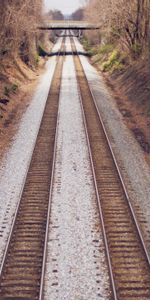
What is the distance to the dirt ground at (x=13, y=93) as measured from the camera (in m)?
23.7

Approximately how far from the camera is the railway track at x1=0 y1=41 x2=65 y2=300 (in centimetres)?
1050

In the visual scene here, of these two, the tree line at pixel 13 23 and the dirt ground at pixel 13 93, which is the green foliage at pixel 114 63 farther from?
the tree line at pixel 13 23

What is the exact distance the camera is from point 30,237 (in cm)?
1261

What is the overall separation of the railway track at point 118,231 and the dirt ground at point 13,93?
4.83 m

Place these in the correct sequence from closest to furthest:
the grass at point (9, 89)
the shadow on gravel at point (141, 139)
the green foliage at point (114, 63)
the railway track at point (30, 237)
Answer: the railway track at point (30, 237) < the shadow on gravel at point (141, 139) < the grass at point (9, 89) < the green foliage at point (114, 63)

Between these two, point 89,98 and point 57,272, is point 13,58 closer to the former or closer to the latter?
point 89,98

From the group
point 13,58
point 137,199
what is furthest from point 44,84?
point 137,199

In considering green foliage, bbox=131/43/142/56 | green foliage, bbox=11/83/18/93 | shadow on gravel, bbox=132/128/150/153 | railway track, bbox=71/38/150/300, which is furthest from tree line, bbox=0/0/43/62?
railway track, bbox=71/38/150/300

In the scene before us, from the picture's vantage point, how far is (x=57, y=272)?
11023 millimetres

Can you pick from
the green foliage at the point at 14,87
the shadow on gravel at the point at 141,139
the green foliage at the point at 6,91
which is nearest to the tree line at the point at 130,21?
the green foliage at the point at 14,87

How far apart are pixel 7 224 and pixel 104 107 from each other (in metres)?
16.3

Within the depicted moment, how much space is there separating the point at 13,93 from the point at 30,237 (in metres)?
21.9

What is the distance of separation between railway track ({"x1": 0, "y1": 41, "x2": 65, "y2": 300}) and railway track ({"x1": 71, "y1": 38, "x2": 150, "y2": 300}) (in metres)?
1.83

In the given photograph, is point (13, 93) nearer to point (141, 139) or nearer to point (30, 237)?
point (141, 139)
